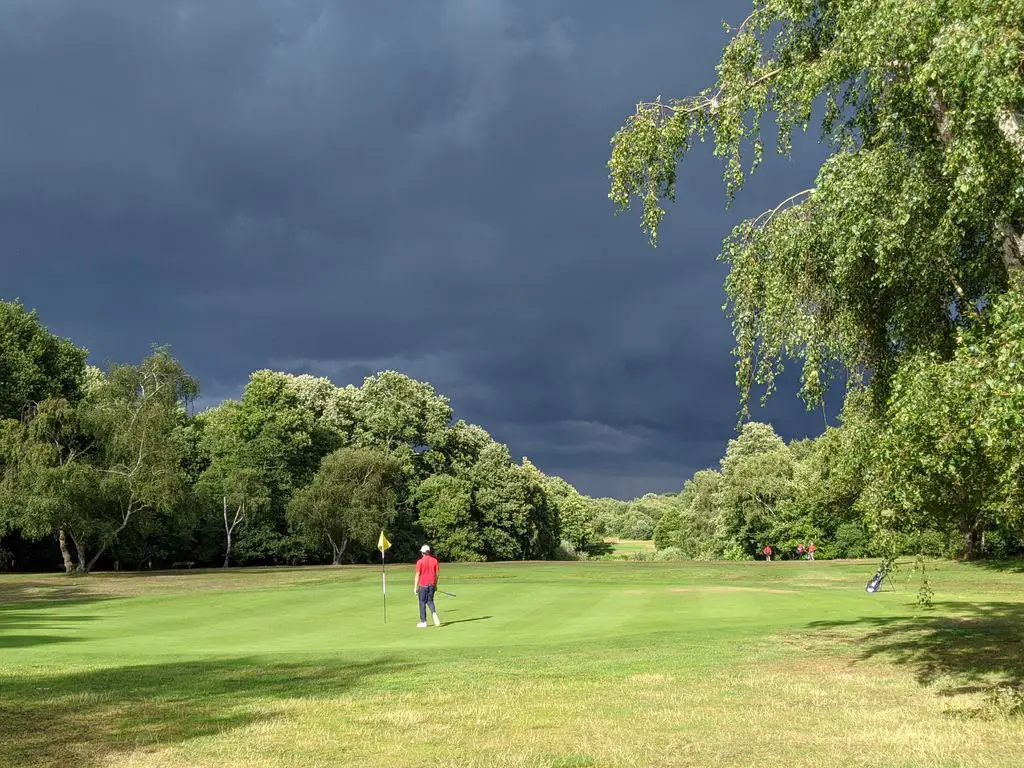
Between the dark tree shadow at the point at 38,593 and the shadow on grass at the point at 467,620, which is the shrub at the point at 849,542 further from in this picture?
the dark tree shadow at the point at 38,593

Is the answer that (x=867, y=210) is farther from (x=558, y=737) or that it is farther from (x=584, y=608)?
(x=584, y=608)

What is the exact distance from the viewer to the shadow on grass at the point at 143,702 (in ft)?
31.0

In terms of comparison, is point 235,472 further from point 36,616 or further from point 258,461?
point 36,616

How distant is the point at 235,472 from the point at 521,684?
63044 mm

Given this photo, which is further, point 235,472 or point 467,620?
point 235,472

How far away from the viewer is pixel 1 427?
54.5 m

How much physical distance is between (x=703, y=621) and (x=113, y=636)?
51.0 ft

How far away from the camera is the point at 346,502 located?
73.2m

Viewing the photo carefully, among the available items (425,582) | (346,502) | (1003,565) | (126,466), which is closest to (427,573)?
(425,582)

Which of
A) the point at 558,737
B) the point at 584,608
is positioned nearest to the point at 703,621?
the point at 584,608

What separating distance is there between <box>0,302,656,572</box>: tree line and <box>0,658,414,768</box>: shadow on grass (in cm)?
4171

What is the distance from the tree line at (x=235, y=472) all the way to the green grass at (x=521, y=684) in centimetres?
2786

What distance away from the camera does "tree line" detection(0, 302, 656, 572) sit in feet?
180

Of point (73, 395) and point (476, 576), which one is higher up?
point (73, 395)
